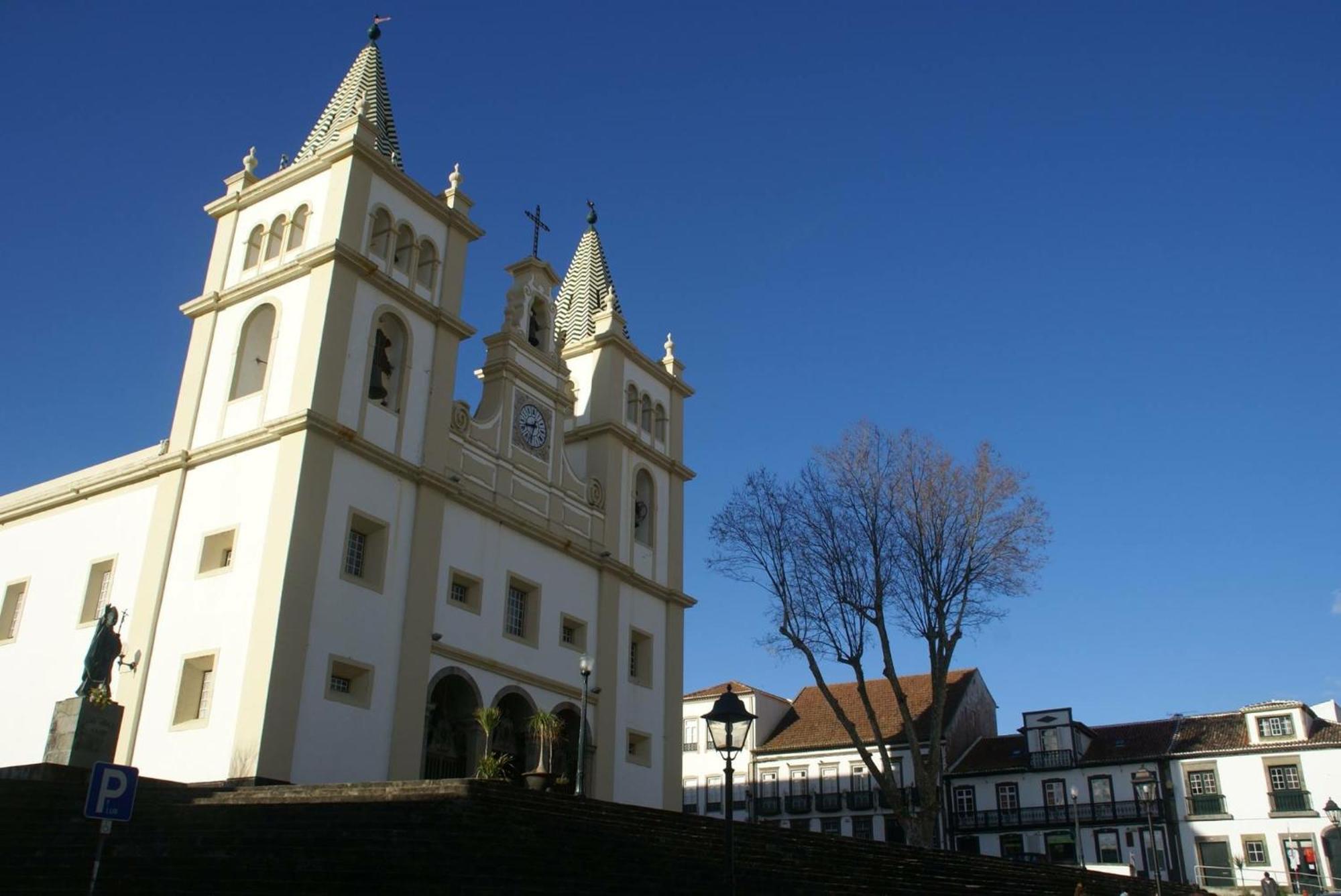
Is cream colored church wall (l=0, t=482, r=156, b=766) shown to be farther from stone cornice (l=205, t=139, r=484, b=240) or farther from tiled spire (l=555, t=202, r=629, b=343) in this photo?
tiled spire (l=555, t=202, r=629, b=343)

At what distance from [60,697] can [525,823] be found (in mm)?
15842

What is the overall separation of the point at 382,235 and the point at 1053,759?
114 ft

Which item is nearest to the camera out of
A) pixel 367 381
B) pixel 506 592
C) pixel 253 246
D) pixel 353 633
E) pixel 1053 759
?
pixel 353 633

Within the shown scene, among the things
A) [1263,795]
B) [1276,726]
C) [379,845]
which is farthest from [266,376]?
[1276,726]

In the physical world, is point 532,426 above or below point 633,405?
below

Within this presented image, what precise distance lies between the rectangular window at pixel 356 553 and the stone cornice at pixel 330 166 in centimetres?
916

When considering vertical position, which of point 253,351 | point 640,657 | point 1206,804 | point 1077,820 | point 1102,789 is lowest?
point 1077,820

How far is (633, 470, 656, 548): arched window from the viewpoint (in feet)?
116

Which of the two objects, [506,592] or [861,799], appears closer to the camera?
[506,592]

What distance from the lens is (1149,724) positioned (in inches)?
1909

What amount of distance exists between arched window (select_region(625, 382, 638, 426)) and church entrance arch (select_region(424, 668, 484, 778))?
11.7m

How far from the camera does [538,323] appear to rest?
33812 mm

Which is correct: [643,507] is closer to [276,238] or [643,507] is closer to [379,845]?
[276,238]

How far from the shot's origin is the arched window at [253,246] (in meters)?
29.2
